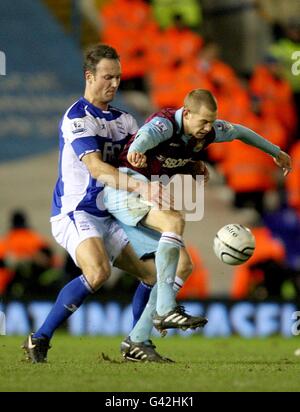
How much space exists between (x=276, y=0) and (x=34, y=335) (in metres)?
11.8

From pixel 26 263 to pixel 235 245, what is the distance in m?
6.08

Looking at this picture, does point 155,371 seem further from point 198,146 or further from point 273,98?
point 273,98

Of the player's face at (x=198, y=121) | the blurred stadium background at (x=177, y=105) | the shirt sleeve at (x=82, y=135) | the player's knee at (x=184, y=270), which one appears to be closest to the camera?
the player's face at (x=198, y=121)

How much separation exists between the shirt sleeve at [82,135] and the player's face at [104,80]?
0.20 meters

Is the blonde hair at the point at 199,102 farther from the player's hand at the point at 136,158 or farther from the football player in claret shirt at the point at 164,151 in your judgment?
the player's hand at the point at 136,158

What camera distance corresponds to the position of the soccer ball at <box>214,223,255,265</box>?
29.0 feet

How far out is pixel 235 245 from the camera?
884cm

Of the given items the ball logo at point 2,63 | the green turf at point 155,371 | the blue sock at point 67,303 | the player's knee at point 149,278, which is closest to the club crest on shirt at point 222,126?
the player's knee at point 149,278

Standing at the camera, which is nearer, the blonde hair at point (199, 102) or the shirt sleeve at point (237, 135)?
the blonde hair at point (199, 102)

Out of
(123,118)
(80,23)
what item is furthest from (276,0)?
(123,118)

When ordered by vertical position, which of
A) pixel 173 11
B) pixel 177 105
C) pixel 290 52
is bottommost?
pixel 177 105

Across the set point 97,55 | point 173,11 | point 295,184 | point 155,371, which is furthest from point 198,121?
point 173,11

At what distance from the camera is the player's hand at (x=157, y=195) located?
27.7 ft

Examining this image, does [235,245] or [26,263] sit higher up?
[26,263]
